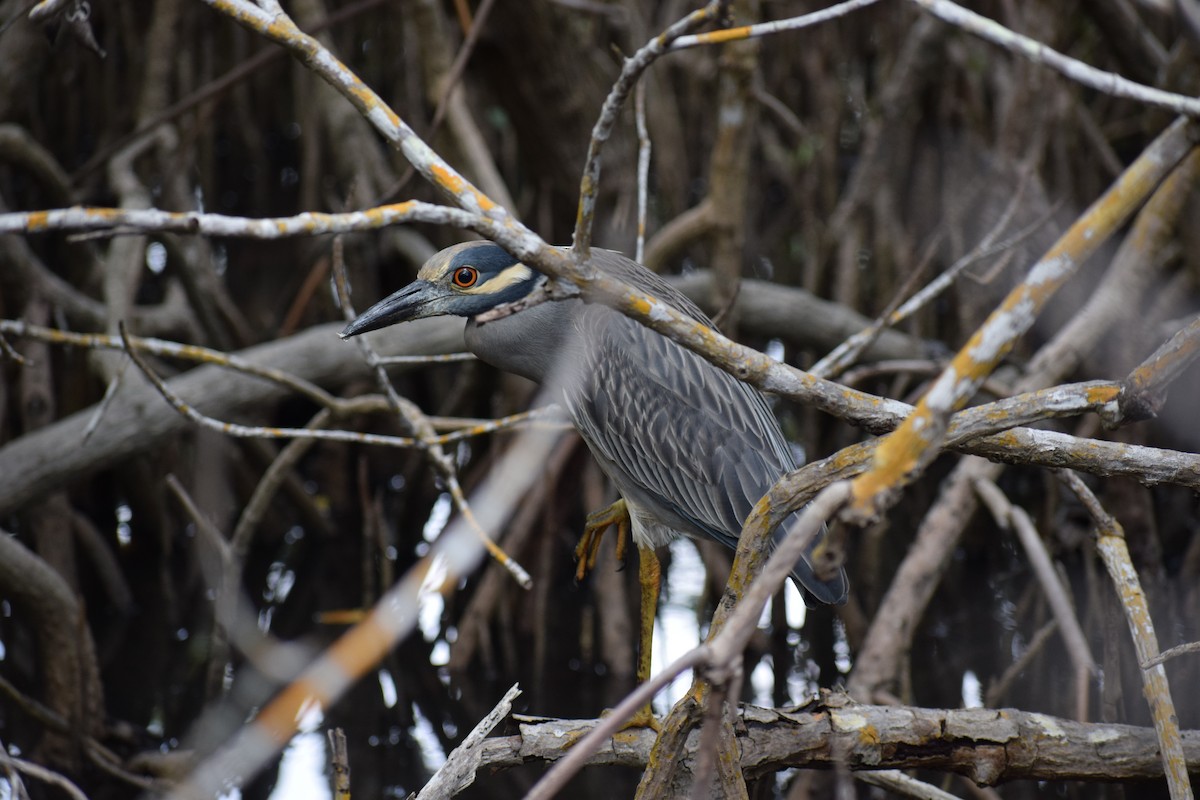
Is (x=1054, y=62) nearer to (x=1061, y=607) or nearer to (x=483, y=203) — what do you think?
(x=483, y=203)

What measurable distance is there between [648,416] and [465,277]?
2.11 feet

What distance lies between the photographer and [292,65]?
652 cm

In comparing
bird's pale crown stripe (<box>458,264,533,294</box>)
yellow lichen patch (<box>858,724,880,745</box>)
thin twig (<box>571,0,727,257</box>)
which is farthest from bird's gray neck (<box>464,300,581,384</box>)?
thin twig (<box>571,0,727,257</box>)

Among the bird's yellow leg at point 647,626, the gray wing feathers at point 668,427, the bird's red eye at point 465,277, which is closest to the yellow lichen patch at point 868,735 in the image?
the bird's yellow leg at point 647,626

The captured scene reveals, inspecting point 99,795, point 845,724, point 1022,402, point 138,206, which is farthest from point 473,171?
point 1022,402

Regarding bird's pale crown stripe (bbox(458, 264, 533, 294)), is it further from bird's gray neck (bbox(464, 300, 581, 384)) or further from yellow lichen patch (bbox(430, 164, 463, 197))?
yellow lichen patch (bbox(430, 164, 463, 197))

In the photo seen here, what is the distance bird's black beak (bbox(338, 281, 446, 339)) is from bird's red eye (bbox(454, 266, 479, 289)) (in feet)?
0.14

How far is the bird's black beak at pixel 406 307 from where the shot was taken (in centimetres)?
251

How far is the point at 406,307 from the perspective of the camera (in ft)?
8.55

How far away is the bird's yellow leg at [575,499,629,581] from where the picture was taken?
3088 mm

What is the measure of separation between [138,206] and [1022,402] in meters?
3.54

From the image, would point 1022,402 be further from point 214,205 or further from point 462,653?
point 214,205

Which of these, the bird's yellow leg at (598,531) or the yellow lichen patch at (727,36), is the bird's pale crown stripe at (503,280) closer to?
the bird's yellow leg at (598,531)

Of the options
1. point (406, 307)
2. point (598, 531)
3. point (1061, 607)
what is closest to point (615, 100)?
point (406, 307)
